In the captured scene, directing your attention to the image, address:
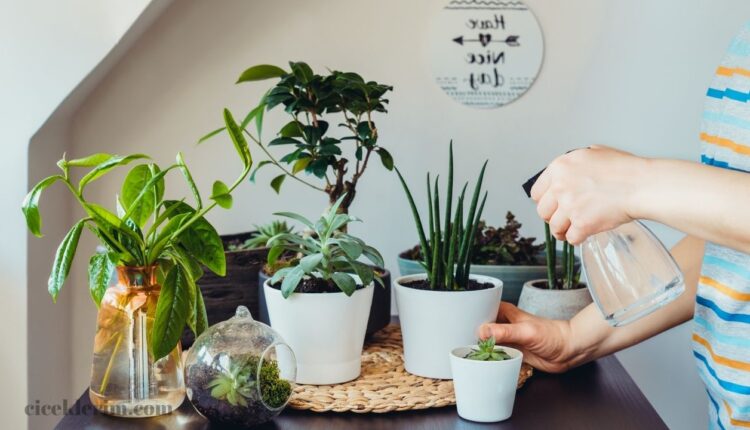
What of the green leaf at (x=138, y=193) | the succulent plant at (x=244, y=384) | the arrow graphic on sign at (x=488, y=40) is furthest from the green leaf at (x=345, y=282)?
the arrow graphic on sign at (x=488, y=40)

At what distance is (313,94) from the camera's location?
1.21 metres

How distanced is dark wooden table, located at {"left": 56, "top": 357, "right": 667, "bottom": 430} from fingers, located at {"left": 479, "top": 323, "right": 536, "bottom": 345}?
0.07m

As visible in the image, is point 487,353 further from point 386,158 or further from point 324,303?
point 386,158

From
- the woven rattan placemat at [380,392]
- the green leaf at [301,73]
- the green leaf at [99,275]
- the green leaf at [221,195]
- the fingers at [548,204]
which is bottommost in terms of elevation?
the woven rattan placemat at [380,392]

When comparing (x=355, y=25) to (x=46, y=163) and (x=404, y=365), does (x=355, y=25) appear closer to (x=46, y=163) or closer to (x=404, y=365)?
(x=46, y=163)

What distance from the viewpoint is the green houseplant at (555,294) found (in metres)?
1.23

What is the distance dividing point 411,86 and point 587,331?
0.75 metres

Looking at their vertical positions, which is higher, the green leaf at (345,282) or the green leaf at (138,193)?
the green leaf at (138,193)

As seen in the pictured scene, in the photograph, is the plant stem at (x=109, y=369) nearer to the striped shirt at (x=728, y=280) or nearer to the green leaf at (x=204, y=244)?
the green leaf at (x=204, y=244)

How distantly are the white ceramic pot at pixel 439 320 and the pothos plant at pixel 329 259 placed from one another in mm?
73

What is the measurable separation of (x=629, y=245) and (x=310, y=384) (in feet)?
1.39

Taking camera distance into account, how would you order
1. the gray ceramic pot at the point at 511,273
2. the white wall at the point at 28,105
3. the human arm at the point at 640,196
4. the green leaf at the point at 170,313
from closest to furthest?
the human arm at the point at 640,196 → the green leaf at the point at 170,313 → the gray ceramic pot at the point at 511,273 → the white wall at the point at 28,105

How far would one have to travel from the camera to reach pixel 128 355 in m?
0.99

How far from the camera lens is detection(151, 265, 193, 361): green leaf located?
3.10ft
